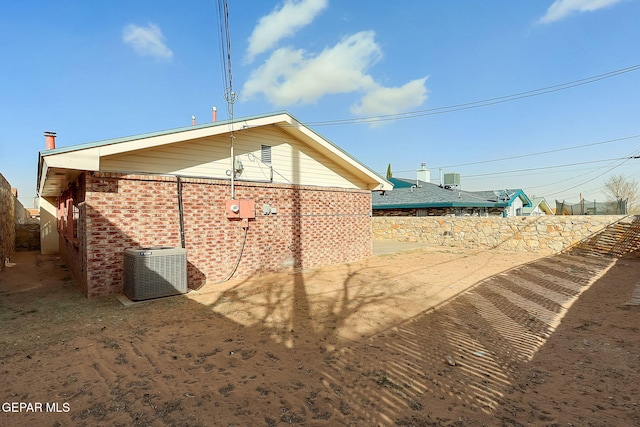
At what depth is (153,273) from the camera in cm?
639

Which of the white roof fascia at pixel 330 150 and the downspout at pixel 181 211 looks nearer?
the downspout at pixel 181 211

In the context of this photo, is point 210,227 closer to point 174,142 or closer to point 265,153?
point 174,142

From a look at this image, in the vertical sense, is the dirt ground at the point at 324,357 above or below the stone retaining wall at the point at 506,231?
below

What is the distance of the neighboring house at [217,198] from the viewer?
6.60 meters

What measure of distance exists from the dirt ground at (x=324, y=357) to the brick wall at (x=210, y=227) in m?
0.82

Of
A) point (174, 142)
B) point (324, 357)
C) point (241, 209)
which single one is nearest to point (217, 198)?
point (241, 209)

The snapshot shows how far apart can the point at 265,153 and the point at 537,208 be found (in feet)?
112

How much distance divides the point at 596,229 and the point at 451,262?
6764mm

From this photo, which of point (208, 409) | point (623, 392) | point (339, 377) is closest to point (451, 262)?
point (623, 392)

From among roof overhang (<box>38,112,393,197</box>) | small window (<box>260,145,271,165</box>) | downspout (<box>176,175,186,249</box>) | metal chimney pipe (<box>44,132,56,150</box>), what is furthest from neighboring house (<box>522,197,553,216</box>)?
metal chimney pipe (<box>44,132,56,150</box>)

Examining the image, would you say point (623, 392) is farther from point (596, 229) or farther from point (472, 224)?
point (472, 224)

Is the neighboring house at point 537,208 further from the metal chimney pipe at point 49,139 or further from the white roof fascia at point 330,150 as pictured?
the metal chimney pipe at point 49,139

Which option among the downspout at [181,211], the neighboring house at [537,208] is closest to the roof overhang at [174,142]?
the downspout at [181,211]

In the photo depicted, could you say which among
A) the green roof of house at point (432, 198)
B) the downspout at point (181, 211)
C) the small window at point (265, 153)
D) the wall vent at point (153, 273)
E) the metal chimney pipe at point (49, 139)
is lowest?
the wall vent at point (153, 273)
